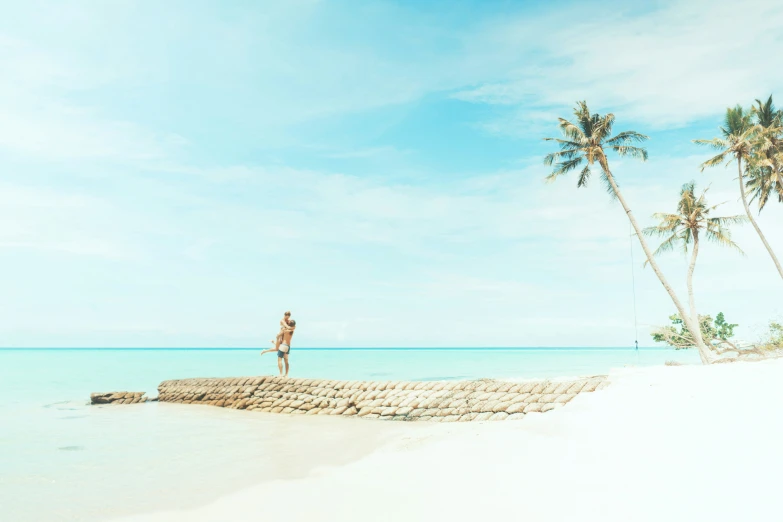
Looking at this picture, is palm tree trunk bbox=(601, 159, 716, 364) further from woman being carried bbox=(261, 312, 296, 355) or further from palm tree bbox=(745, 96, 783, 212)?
woman being carried bbox=(261, 312, 296, 355)

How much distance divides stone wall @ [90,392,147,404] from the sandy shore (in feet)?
40.1

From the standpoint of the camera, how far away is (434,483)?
431cm

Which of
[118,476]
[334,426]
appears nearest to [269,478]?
[118,476]

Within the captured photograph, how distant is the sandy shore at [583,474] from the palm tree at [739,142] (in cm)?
1551

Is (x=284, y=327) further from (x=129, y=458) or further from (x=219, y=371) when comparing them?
(x=219, y=371)

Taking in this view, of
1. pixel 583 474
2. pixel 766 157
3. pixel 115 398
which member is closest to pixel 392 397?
pixel 583 474

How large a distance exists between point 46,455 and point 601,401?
31.3ft

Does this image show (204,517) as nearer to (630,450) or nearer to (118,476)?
(118,476)

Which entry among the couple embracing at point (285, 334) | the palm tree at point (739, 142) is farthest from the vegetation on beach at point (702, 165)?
the couple embracing at point (285, 334)

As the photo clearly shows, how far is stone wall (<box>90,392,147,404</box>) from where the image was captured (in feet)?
49.1

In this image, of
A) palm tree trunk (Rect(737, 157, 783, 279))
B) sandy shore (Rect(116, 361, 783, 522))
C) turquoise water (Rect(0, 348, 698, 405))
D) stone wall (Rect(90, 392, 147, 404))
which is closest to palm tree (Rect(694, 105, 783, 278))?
palm tree trunk (Rect(737, 157, 783, 279))

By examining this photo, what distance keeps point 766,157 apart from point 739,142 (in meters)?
1.22

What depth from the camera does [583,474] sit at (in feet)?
13.5

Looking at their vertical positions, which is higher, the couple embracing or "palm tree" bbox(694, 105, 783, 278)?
"palm tree" bbox(694, 105, 783, 278)
